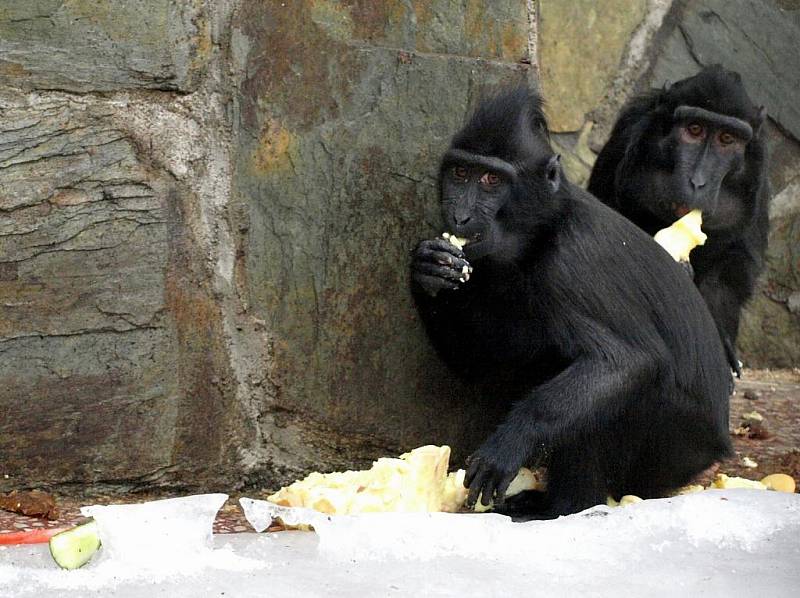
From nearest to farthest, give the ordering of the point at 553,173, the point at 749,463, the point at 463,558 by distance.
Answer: the point at 463,558
the point at 553,173
the point at 749,463

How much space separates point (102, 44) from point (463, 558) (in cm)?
183

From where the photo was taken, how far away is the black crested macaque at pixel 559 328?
419 centimetres

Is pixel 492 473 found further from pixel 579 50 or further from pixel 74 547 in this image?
pixel 579 50

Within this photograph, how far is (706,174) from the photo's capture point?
613 centimetres

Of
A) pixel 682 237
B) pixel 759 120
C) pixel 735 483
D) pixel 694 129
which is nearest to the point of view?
pixel 735 483

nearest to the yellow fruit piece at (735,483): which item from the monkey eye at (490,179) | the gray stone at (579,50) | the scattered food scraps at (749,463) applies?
the scattered food scraps at (749,463)

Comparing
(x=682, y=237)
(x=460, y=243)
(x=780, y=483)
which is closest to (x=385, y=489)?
(x=460, y=243)

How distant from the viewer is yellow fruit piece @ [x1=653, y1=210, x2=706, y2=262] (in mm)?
5730

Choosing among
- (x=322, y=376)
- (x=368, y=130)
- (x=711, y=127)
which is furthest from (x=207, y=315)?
(x=711, y=127)

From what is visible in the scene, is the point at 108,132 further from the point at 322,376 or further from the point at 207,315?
the point at 322,376

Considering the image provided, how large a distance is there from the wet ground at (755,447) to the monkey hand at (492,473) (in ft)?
2.36

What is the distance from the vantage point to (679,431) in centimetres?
455

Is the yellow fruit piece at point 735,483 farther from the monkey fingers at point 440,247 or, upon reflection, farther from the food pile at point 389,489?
the monkey fingers at point 440,247

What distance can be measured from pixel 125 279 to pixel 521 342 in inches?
57.5
